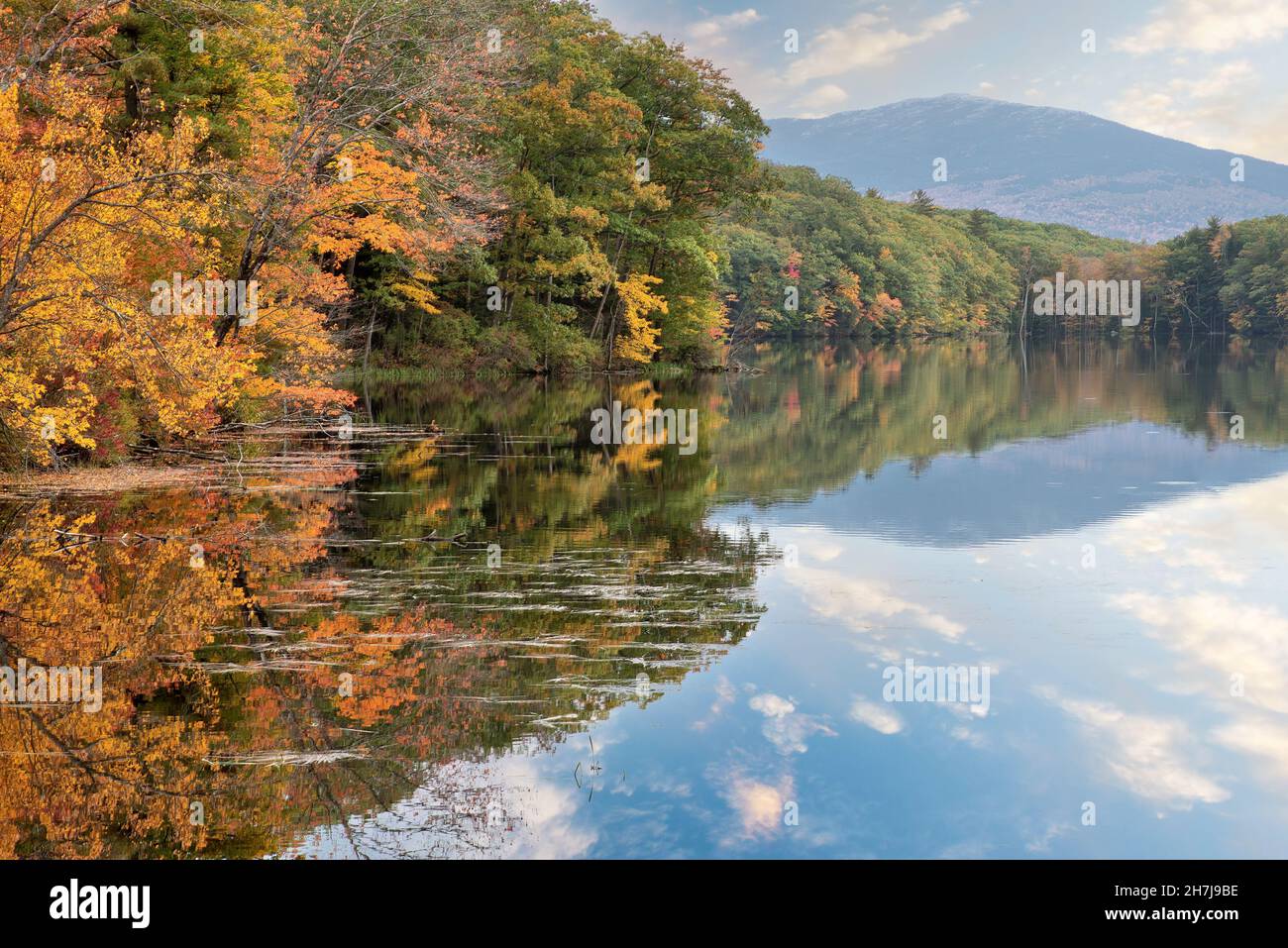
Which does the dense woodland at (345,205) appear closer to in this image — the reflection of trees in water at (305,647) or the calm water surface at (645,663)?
the calm water surface at (645,663)

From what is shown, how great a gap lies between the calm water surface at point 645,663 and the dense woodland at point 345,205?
2430 millimetres

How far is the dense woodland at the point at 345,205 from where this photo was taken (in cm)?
1542

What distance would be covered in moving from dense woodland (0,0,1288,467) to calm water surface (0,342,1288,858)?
7.97ft

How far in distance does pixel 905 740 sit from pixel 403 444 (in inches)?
675

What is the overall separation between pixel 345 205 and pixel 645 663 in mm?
16907

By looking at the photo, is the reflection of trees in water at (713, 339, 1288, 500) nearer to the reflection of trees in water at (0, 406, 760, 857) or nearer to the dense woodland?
the reflection of trees in water at (0, 406, 760, 857)

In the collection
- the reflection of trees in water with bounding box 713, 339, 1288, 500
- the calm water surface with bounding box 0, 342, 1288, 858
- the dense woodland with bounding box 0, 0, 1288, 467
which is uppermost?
the dense woodland with bounding box 0, 0, 1288, 467

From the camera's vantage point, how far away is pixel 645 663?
9.05 m

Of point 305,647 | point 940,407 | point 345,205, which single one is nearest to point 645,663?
point 305,647

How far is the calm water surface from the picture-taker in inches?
253

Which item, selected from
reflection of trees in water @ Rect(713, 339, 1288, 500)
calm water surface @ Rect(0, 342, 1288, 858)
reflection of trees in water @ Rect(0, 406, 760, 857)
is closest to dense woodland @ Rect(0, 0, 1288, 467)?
calm water surface @ Rect(0, 342, 1288, 858)

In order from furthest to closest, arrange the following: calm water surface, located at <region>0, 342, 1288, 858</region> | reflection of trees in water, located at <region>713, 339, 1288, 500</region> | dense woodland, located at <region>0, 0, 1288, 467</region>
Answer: reflection of trees in water, located at <region>713, 339, 1288, 500</region>
dense woodland, located at <region>0, 0, 1288, 467</region>
calm water surface, located at <region>0, 342, 1288, 858</region>
